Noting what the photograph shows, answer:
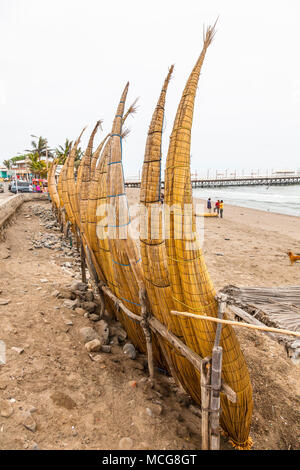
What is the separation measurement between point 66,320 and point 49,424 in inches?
63.9

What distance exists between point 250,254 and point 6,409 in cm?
900

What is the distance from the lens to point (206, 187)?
63656mm

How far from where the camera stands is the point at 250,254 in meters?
9.65

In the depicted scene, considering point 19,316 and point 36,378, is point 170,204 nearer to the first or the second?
point 36,378

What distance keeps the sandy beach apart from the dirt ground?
3072 millimetres

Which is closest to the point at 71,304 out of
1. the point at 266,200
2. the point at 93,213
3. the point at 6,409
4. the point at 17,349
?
the point at 17,349

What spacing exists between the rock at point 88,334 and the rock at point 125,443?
143 cm

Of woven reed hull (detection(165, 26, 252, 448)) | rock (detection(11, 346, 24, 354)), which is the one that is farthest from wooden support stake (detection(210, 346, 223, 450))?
rock (detection(11, 346, 24, 354))

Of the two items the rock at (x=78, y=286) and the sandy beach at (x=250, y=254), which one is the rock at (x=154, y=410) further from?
the sandy beach at (x=250, y=254)

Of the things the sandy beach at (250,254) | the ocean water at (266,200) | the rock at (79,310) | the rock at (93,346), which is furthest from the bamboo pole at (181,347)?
the ocean water at (266,200)

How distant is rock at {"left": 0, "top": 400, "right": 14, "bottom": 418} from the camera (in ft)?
7.50

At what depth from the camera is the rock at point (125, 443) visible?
89.4 inches

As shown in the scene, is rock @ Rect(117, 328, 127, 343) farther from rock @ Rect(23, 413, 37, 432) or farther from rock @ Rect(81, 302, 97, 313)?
rock @ Rect(23, 413, 37, 432)
